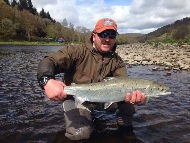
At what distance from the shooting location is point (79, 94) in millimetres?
3240

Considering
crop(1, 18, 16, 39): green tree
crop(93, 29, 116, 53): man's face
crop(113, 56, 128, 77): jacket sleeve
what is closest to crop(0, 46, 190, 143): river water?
crop(113, 56, 128, 77): jacket sleeve

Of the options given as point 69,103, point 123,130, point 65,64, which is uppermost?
point 65,64

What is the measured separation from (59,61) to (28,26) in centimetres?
7851

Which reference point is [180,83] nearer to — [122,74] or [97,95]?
[122,74]

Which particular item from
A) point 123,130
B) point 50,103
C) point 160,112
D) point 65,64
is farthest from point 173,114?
point 50,103

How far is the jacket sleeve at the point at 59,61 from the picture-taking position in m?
3.20

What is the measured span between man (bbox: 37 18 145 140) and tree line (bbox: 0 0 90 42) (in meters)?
65.5

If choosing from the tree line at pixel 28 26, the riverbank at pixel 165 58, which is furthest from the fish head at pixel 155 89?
the tree line at pixel 28 26

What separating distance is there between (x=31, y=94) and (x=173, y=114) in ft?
19.1

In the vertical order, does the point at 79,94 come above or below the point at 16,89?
above

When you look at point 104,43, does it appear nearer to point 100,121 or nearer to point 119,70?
point 119,70

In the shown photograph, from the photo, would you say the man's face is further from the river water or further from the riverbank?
the riverbank

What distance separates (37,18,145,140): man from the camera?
11.7 feet

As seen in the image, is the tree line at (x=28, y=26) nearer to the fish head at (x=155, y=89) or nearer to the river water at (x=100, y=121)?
the river water at (x=100, y=121)
